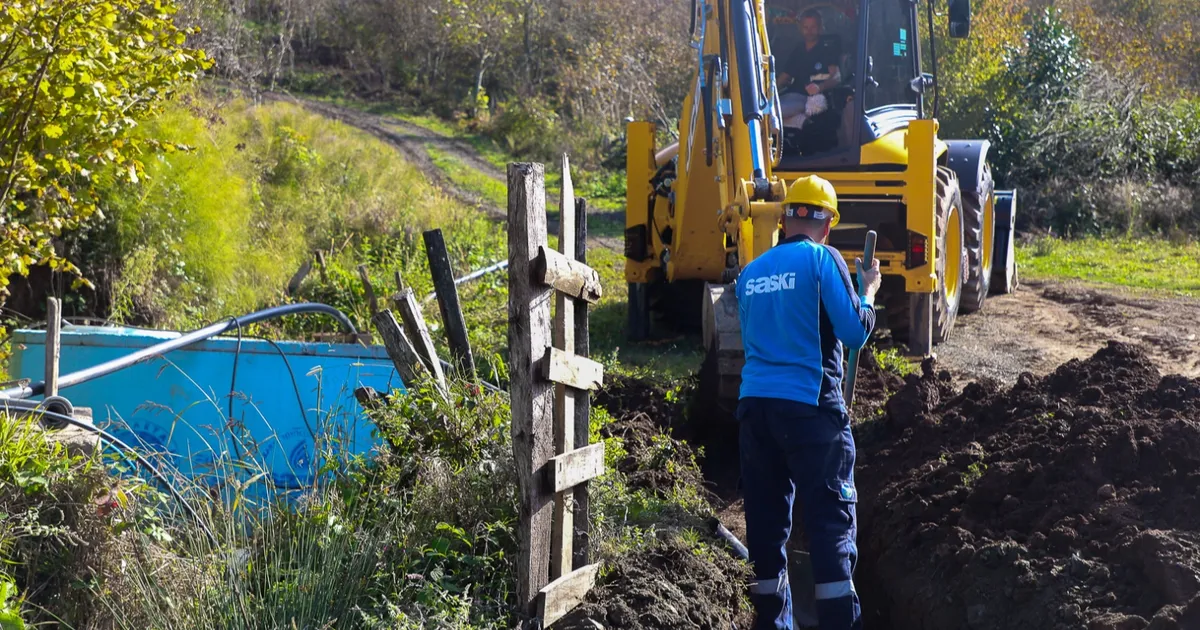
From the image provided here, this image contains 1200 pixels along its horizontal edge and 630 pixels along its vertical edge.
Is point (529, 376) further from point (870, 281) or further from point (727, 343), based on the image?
point (727, 343)

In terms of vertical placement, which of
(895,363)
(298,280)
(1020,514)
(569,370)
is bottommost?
(895,363)

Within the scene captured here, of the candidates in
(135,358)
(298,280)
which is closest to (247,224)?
(298,280)

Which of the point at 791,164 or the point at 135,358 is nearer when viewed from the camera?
the point at 135,358

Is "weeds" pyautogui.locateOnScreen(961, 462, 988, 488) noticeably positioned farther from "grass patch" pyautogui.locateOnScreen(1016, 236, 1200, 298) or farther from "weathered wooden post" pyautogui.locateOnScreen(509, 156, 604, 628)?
"grass patch" pyautogui.locateOnScreen(1016, 236, 1200, 298)

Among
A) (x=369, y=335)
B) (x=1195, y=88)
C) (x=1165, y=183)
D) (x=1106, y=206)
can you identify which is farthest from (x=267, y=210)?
(x=1195, y=88)

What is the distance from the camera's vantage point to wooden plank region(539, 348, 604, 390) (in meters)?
4.58

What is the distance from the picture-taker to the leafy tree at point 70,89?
618 centimetres

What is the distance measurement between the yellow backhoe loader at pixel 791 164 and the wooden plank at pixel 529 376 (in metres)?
2.91

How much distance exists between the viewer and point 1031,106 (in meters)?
20.1

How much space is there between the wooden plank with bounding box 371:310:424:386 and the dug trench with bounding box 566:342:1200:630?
1487 millimetres

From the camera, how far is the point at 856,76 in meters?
9.27

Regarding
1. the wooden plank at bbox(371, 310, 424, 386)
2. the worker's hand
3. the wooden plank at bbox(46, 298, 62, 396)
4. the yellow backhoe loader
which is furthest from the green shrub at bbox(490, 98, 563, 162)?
the worker's hand

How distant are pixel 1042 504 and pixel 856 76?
4681 millimetres

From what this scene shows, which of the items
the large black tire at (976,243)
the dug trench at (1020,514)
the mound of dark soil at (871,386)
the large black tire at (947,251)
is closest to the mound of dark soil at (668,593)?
the dug trench at (1020,514)
